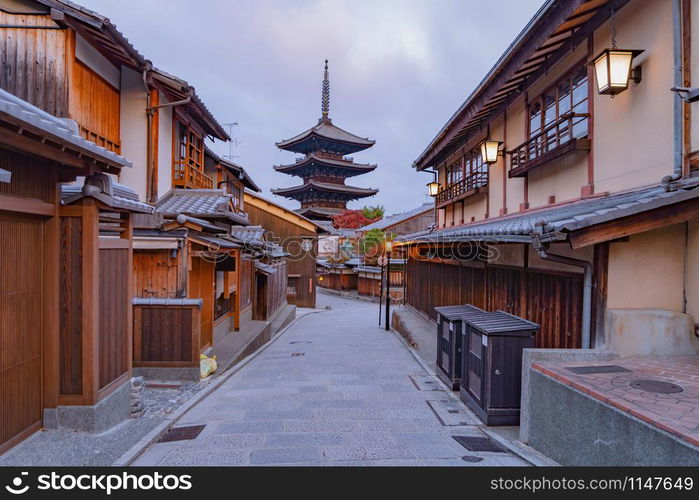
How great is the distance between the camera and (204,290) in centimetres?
1175

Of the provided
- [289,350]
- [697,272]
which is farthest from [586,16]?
[289,350]

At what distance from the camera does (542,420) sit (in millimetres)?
5332

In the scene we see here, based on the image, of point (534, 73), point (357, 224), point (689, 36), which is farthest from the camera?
point (357, 224)

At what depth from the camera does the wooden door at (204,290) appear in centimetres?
1088

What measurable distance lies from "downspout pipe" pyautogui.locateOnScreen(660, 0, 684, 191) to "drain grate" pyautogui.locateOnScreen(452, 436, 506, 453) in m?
4.28

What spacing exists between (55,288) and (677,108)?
28.9 feet

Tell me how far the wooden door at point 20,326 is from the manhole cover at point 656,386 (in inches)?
286

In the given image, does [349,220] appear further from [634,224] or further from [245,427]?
[634,224]

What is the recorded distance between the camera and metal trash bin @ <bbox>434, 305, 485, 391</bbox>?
8.34m

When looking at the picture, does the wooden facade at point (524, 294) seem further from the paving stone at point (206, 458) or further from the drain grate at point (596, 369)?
the paving stone at point (206, 458)

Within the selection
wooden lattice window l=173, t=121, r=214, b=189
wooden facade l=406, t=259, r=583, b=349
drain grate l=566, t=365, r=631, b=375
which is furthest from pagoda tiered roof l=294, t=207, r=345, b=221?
drain grate l=566, t=365, r=631, b=375

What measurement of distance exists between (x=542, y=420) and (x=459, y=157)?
1331cm

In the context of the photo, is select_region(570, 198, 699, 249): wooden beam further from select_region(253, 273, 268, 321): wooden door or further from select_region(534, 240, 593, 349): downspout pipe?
select_region(253, 273, 268, 321): wooden door

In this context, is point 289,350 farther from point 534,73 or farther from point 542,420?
point 534,73
